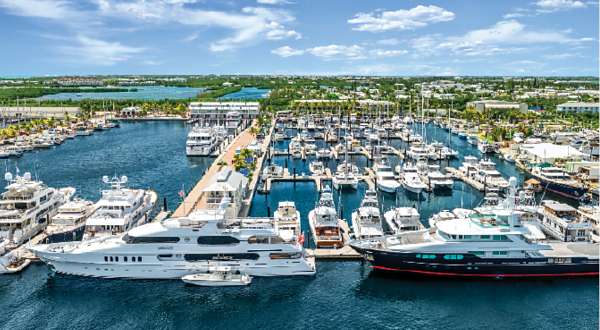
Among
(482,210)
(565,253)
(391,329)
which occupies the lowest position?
(391,329)

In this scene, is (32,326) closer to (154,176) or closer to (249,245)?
(249,245)

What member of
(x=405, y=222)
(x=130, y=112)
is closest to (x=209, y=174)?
(x=405, y=222)

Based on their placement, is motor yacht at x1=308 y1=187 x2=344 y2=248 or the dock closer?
motor yacht at x1=308 y1=187 x2=344 y2=248

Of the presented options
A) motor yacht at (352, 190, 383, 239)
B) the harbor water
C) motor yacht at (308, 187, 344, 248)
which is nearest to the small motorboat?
the harbor water

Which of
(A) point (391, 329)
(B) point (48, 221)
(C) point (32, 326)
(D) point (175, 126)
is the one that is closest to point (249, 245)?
(A) point (391, 329)

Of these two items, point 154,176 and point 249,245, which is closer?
point 249,245

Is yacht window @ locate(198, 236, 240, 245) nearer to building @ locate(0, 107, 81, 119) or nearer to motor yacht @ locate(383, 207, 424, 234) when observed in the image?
motor yacht @ locate(383, 207, 424, 234)

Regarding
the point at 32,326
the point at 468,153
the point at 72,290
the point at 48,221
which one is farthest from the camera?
the point at 468,153
